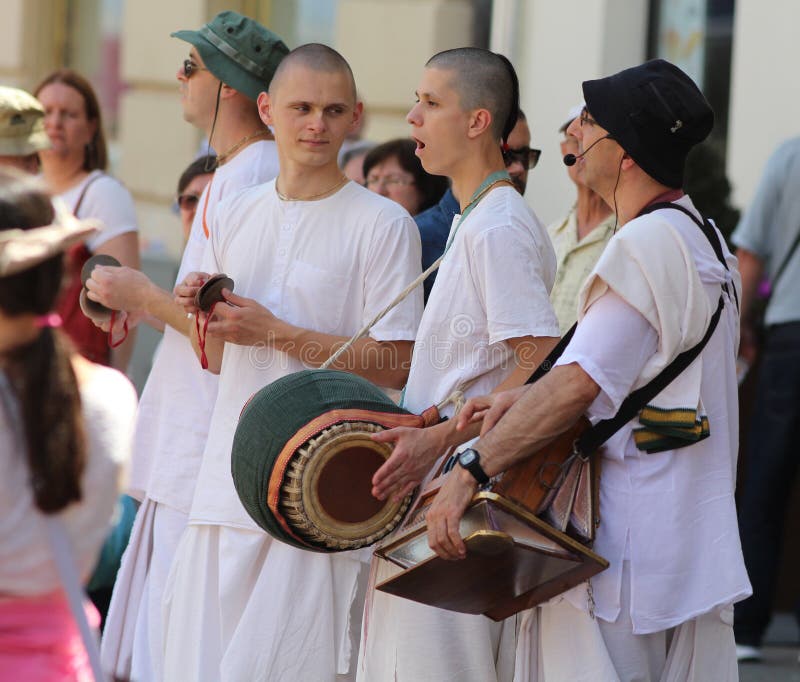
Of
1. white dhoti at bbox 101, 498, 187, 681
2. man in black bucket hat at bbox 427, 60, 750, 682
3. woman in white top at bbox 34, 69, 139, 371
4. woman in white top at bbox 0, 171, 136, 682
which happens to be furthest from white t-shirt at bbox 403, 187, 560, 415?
woman in white top at bbox 34, 69, 139, 371

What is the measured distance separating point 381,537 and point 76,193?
2.94m

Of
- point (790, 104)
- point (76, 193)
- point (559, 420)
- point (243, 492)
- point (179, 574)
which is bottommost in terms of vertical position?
point (179, 574)

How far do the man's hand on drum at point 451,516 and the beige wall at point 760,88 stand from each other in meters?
3.99

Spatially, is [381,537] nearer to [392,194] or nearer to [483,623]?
[483,623]

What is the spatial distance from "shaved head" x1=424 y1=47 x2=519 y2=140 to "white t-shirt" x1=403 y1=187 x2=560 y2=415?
9.9 inches

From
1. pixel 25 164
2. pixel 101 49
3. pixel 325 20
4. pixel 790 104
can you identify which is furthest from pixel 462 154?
pixel 101 49

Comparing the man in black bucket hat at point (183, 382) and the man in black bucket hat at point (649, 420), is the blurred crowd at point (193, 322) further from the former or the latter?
the man in black bucket hat at point (649, 420)

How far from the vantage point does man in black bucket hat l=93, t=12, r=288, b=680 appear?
5270 mm

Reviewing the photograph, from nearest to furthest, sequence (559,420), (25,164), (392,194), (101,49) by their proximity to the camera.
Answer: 1. (559,420)
2. (25,164)
3. (392,194)
4. (101,49)

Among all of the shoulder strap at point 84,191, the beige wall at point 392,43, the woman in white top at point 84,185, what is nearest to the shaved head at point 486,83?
the woman in white top at point 84,185

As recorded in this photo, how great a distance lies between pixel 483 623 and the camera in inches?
169

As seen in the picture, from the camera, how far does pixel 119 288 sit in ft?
16.6

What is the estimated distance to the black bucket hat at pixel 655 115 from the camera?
12.7 ft

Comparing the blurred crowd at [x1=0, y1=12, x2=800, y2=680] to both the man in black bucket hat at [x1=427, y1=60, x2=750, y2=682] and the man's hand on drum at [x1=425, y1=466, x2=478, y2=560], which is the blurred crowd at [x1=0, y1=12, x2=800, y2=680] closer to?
the man in black bucket hat at [x1=427, y1=60, x2=750, y2=682]
